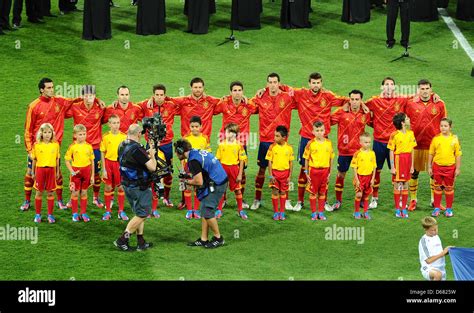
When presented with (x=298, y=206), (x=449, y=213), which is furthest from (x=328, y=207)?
(x=449, y=213)

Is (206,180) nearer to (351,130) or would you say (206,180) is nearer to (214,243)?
(214,243)

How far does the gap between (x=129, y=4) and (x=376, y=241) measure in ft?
46.3

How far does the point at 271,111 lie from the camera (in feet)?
76.9

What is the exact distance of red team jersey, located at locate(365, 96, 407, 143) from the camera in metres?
23.4

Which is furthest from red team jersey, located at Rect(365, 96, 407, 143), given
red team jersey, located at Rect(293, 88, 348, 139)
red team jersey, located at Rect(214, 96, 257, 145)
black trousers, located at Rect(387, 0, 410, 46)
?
black trousers, located at Rect(387, 0, 410, 46)

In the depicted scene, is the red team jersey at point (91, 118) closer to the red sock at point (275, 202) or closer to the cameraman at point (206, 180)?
the cameraman at point (206, 180)

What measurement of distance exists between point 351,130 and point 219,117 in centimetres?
551

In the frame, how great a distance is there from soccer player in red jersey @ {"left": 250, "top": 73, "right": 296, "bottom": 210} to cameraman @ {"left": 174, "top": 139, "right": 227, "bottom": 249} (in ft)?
6.91

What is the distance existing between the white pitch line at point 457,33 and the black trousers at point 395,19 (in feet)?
5.12

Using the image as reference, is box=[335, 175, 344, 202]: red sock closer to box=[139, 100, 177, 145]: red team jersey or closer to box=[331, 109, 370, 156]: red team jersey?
box=[331, 109, 370, 156]: red team jersey

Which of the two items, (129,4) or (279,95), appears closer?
(279,95)
